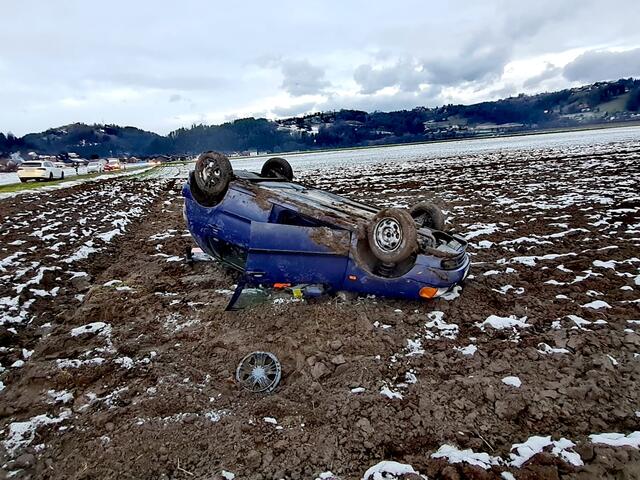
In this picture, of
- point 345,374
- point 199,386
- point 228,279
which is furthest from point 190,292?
point 345,374

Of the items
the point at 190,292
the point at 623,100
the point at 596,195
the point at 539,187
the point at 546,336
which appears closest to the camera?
the point at 546,336

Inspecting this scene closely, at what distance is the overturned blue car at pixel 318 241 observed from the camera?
13.3 feet

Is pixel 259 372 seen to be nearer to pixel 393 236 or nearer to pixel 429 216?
pixel 393 236

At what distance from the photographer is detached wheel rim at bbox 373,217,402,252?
393 centimetres

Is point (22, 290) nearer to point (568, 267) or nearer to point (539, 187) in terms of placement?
point (568, 267)

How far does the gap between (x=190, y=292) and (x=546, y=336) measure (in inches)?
157

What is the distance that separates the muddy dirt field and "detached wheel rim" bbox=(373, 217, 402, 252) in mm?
741

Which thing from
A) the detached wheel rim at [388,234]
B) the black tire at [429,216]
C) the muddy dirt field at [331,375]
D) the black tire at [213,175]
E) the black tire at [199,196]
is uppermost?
the black tire at [213,175]

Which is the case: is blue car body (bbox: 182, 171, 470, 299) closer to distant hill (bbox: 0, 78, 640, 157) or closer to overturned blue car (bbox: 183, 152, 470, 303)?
overturned blue car (bbox: 183, 152, 470, 303)

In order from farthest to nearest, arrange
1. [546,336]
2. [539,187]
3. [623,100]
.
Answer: [623,100], [539,187], [546,336]

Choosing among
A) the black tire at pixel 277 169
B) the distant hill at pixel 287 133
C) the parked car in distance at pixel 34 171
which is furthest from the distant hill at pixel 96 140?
the black tire at pixel 277 169

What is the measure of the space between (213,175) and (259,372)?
239 centimetres

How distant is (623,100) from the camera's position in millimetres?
→ 175125

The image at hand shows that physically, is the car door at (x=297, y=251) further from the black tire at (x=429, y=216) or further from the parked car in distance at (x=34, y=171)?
the parked car in distance at (x=34, y=171)
